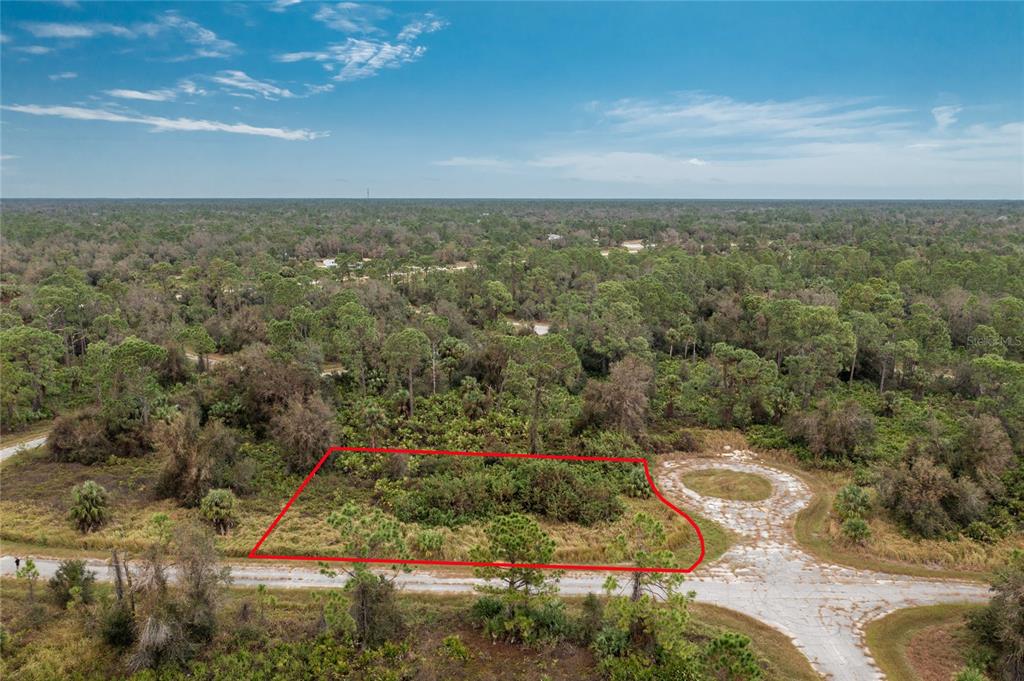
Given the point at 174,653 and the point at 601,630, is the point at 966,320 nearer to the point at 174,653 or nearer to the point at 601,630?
the point at 601,630

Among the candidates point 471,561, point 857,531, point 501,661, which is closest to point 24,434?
point 471,561

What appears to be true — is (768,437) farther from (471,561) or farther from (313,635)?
(313,635)

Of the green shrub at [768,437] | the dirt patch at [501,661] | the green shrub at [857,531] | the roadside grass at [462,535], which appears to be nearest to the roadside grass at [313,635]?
the dirt patch at [501,661]

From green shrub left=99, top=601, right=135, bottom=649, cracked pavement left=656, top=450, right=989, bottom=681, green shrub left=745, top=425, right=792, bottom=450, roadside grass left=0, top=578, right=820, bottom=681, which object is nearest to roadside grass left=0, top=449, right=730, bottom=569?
cracked pavement left=656, top=450, right=989, bottom=681

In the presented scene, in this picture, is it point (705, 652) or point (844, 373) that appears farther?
point (844, 373)

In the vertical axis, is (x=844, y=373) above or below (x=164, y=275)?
below

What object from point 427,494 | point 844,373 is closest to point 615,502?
point 427,494

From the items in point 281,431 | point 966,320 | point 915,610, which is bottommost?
point 915,610
